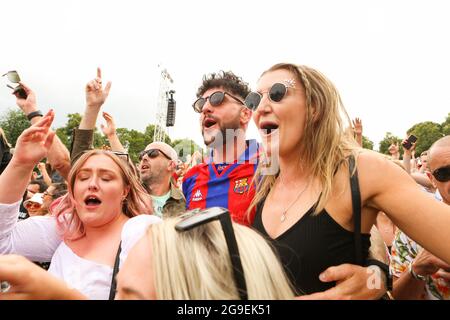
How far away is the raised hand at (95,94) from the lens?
3297mm

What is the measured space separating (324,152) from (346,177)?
9.2 inches

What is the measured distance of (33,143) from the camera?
7.11ft

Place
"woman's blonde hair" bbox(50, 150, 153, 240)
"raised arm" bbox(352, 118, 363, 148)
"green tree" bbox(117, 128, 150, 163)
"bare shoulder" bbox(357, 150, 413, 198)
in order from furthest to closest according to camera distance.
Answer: "green tree" bbox(117, 128, 150, 163) < "raised arm" bbox(352, 118, 363, 148) < "woman's blonde hair" bbox(50, 150, 153, 240) < "bare shoulder" bbox(357, 150, 413, 198)

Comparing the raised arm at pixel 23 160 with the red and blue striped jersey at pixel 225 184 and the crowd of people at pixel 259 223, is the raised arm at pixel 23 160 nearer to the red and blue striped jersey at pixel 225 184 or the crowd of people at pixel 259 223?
the crowd of people at pixel 259 223

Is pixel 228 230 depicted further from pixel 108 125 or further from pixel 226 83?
pixel 108 125

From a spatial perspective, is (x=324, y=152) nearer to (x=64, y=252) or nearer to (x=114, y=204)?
(x=114, y=204)

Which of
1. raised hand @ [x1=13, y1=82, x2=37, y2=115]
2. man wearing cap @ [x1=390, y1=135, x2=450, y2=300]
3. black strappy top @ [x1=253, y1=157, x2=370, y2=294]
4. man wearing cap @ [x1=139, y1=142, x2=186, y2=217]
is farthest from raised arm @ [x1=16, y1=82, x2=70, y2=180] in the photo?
man wearing cap @ [x1=390, y1=135, x2=450, y2=300]

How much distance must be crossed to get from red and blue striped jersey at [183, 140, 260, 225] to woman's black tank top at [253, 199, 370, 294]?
0.77 metres

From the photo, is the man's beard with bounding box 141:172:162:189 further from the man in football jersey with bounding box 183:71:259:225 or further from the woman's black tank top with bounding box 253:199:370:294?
the woman's black tank top with bounding box 253:199:370:294

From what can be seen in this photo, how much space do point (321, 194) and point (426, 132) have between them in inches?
2309

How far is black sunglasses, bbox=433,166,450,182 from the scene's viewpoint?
2.34 meters

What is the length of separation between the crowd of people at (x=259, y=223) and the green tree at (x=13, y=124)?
5466cm
